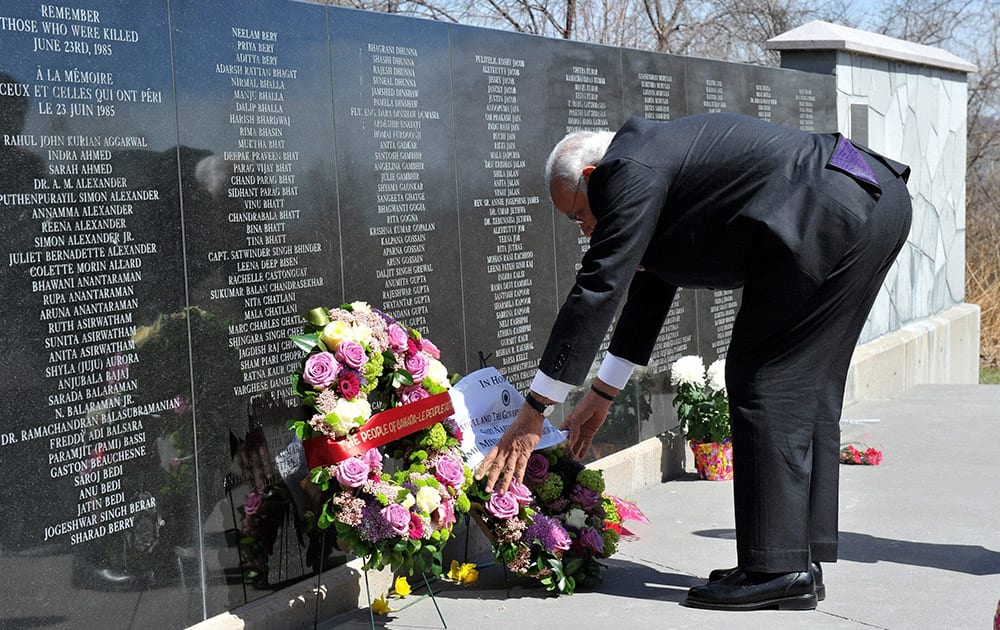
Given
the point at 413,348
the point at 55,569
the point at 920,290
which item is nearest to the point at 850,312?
the point at 413,348

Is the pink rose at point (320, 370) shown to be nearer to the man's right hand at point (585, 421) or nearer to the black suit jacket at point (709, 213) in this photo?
the black suit jacket at point (709, 213)

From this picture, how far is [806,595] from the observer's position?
4031 millimetres

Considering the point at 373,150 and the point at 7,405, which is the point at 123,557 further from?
the point at 373,150

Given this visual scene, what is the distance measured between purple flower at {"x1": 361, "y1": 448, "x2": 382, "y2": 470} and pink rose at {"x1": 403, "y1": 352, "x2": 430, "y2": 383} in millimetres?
276

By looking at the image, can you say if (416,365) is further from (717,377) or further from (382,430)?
(717,377)

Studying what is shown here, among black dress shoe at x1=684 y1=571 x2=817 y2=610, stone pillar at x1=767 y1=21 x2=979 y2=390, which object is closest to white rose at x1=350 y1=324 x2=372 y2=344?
black dress shoe at x1=684 y1=571 x2=817 y2=610

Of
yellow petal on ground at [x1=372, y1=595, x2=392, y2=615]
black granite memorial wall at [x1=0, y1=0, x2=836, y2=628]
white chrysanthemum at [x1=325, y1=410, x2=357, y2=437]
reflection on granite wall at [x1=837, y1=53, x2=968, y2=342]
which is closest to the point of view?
black granite memorial wall at [x1=0, y1=0, x2=836, y2=628]

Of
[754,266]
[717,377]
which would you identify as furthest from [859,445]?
[754,266]

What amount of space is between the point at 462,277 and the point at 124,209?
1730mm

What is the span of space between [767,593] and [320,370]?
5.20 ft

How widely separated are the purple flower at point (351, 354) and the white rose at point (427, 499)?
0.41 metres

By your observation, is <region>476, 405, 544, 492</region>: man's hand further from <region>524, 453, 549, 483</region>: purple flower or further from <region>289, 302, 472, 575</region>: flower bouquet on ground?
<region>524, 453, 549, 483</region>: purple flower

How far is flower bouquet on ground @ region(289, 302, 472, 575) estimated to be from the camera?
11.9 ft

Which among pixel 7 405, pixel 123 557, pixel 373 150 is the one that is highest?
pixel 373 150
